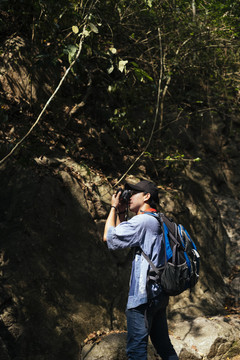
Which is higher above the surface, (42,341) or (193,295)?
(42,341)

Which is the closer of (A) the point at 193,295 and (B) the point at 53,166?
(B) the point at 53,166

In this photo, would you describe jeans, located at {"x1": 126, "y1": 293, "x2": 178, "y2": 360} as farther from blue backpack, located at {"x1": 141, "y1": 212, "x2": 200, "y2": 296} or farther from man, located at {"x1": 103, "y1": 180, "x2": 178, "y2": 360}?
blue backpack, located at {"x1": 141, "y1": 212, "x2": 200, "y2": 296}

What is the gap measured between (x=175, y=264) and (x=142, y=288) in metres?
0.37

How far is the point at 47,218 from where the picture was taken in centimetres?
473

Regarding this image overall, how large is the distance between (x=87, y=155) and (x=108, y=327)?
10.5 feet

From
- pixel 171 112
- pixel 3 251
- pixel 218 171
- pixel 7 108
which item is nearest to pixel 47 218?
pixel 3 251

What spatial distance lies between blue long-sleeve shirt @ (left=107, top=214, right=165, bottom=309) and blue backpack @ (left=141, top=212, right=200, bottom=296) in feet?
0.17

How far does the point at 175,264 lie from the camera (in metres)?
3.04

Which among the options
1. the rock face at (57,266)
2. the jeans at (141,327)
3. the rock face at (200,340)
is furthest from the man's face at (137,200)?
the rock face at (200,340)

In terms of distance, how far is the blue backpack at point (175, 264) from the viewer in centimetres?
299

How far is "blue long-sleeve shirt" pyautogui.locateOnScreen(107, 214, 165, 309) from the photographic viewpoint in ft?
9.89

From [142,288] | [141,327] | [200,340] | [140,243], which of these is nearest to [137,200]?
[140,243]

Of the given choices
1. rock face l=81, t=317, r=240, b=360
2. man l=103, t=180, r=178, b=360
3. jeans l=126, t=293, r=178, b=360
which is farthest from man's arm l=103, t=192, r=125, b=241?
rock face l=81, t=317, r=240, b=360

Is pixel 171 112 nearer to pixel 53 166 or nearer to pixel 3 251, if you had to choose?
pixel 53 166
